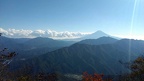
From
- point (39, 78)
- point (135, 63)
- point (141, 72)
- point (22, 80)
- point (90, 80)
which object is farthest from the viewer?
point (39, 78)

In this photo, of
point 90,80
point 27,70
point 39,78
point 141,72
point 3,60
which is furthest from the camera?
point 27,70

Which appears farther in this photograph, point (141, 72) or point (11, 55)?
point (11, 55)

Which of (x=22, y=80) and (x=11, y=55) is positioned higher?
(x=11, y=55)

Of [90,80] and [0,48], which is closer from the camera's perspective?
[0,48]

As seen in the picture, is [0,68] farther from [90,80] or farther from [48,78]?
[48,78]

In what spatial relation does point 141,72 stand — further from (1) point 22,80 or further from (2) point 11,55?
(1) point 22,80

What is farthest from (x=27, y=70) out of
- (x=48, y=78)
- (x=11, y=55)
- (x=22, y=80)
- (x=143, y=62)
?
(x=143, y=62)

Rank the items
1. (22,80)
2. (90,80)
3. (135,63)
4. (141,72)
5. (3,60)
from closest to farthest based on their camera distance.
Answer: (141,72) < (135,63) < (3,60) < (22,80) < (90,80)

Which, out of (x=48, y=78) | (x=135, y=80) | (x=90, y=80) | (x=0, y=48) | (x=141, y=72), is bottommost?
(x=48, y=78)

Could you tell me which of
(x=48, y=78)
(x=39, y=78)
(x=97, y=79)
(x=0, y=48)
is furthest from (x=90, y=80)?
(x=48, y=78)
